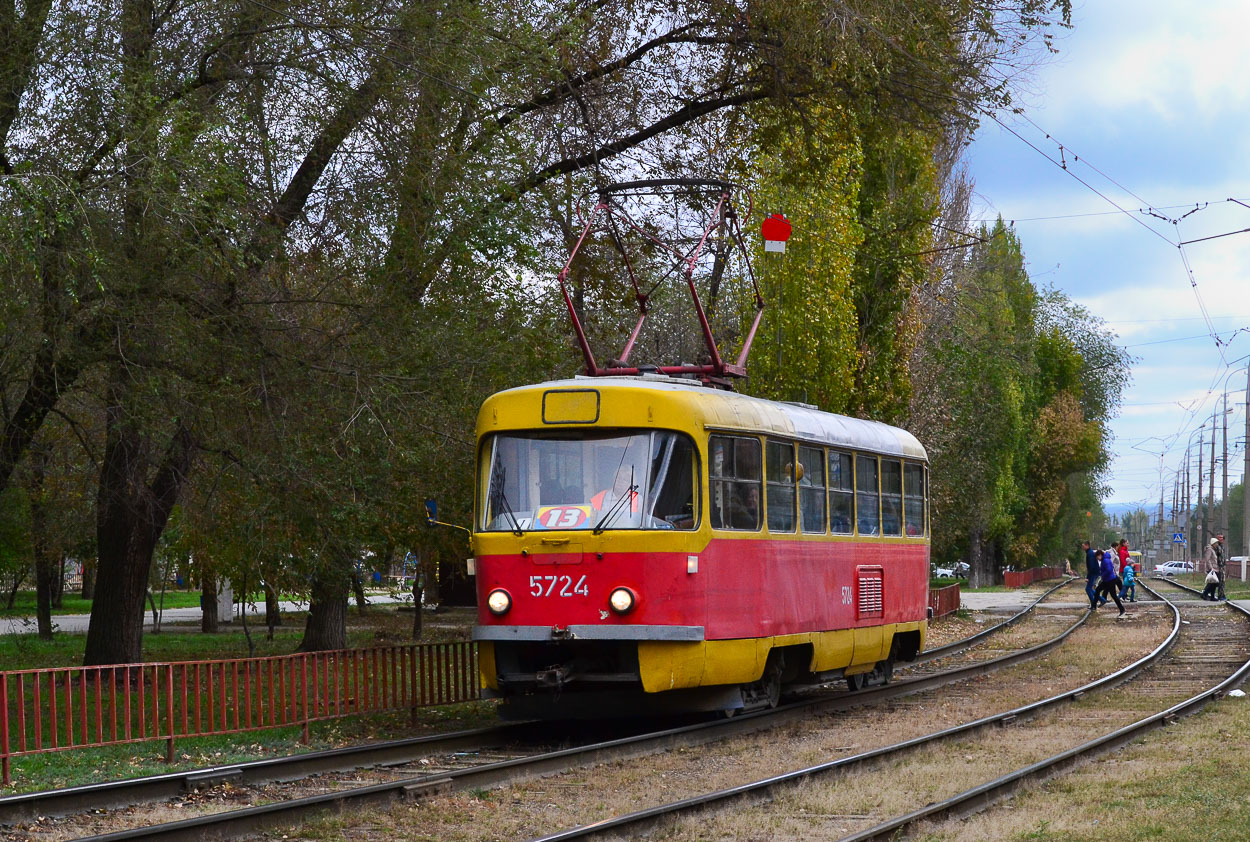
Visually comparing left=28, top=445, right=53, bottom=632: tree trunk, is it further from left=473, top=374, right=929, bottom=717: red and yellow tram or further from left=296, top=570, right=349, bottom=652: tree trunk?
left=473, top=374, right=929, bottom=717: red and yellow tram

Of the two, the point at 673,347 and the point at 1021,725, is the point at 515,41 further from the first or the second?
the point at 673,347

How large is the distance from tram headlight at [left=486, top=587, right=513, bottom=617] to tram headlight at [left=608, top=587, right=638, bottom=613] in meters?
1.00

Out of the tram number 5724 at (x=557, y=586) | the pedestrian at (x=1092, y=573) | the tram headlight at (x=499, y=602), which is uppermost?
the tram number 5724 at (x=557, y=586)

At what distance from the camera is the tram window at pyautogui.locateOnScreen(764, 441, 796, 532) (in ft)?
48.1

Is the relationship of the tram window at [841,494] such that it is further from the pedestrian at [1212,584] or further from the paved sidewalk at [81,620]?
the pedestrian at [1212,584]

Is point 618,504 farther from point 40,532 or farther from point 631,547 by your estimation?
point 40,532

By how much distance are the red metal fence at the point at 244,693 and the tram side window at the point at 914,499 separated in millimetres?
5753

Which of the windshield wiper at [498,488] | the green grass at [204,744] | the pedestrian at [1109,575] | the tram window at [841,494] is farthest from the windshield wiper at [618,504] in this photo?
the pedestrian at [1109,575]

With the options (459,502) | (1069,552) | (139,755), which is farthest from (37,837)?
(1069,552)

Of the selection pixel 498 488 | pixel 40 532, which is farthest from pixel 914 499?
pixel 40 532

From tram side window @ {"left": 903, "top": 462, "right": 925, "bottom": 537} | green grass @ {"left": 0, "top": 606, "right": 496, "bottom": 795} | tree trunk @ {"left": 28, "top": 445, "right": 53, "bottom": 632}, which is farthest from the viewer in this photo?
tram side window @ {"left": 903, "top": 462, "right": 925, "bottom": 537}

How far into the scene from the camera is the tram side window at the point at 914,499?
18.7 meters

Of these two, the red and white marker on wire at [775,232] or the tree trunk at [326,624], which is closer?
the tree trunk at [326,624]

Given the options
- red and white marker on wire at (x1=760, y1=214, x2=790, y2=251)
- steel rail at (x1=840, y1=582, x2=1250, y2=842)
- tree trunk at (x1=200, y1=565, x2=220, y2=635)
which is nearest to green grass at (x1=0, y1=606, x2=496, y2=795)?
steel rail at (x1=840, y1=582, x2=1250, y2=842)
